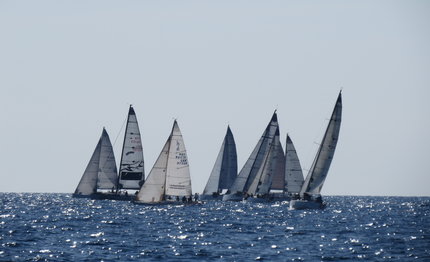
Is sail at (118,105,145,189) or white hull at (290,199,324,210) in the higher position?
sail at (118,105,145,189)

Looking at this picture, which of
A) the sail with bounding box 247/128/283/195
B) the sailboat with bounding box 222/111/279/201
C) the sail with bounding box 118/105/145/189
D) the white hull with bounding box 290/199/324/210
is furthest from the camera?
the sailboat with bounding box 222/111/279/201

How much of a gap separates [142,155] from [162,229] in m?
44.8

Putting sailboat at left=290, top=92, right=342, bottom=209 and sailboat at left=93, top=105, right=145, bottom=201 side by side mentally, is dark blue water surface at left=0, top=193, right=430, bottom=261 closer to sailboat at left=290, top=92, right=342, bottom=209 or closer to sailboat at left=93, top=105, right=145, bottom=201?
sailboat at left=290, top=92, right=342, bottom=209

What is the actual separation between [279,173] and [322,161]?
30.8m

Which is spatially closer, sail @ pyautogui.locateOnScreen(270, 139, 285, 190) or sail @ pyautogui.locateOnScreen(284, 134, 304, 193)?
sail @ pyautogui.locateOnScreen(284, 134, 304, 193)

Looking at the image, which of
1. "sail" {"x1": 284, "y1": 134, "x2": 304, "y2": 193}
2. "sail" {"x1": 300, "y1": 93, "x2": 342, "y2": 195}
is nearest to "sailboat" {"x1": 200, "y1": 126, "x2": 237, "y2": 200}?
"sail" {"x1": 284, "y1": 134, "x2": 304, "y2": 193}

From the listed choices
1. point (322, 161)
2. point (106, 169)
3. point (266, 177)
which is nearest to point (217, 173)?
point (266, 177)

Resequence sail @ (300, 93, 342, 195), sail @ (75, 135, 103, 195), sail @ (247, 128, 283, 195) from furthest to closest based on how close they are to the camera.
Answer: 1. sail @ (247, 128, 283, 195)
2. sail @ (75, 135, 103, 195)
3. sail @ (300, 93, 342, 195)

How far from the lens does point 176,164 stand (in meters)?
93.8

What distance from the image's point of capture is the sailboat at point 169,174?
305 ft

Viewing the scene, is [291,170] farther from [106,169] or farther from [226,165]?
[106,169]

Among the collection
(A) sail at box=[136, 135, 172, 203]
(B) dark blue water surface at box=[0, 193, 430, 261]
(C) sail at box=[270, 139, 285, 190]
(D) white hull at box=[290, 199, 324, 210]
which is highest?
(C) sail at box=[270, 139, 285, 190]

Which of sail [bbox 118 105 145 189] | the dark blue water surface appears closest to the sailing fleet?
sail [bbox 118 105 145 189]

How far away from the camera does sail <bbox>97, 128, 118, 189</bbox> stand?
114 meters
